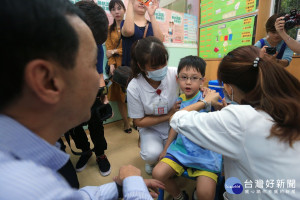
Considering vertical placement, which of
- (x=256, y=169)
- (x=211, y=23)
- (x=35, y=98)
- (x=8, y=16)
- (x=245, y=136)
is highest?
(x=211, y=23)

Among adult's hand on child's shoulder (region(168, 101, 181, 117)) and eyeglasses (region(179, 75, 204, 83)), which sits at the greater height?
eyeglasses (region(179, 75, 204, 83))

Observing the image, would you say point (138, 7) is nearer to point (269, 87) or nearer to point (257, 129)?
point (269, 87)

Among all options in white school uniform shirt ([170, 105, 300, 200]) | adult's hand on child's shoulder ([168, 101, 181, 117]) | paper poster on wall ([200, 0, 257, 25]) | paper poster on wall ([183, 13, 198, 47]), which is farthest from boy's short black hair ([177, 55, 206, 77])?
paper poster on wall ([183, 13, 198, 47])

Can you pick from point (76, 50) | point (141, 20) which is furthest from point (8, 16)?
point (141, 20)

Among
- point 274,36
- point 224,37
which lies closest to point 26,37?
point 274,36

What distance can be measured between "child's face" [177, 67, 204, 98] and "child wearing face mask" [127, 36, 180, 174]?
14 cm

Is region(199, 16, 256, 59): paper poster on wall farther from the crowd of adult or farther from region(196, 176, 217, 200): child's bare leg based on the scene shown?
region(196, 176, 217, 200): child's bare leg

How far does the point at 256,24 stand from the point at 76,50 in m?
2.84

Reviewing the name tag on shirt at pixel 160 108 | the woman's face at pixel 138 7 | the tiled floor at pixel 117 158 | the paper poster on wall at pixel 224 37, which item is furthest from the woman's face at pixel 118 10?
the paper poster on wall at pixel 224 37

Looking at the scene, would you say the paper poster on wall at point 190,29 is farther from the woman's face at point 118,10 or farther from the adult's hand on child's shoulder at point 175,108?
the adult's hand on child's shoulder at point 175,108

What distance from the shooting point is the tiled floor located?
1.42 metres

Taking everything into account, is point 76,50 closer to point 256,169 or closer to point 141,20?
point 256,169

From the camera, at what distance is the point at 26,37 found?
0.30m

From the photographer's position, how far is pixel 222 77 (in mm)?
861
